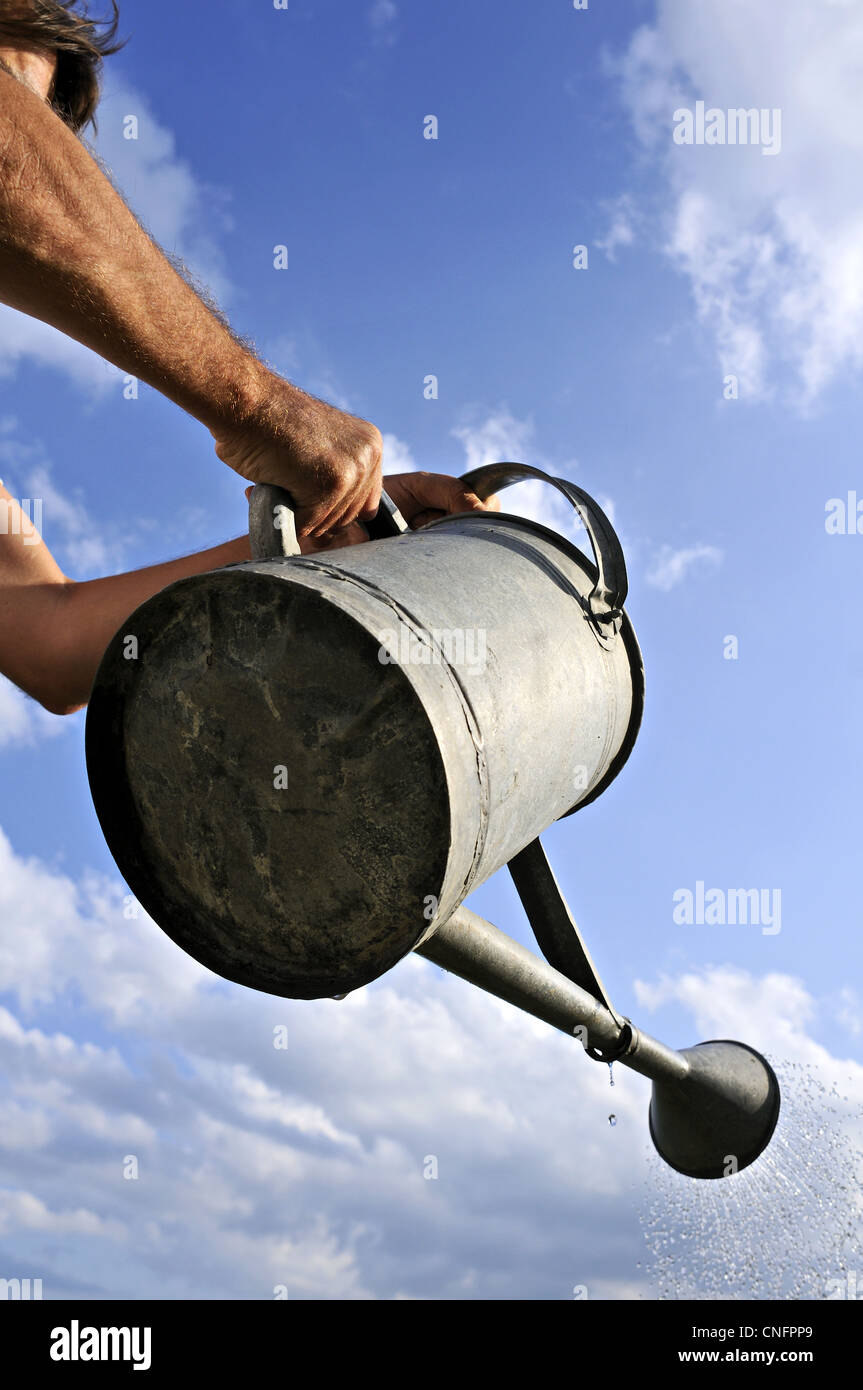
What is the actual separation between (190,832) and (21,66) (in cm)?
180

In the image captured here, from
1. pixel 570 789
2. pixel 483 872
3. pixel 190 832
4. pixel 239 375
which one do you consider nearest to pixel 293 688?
pixel 190 832

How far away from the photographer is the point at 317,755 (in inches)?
59.6

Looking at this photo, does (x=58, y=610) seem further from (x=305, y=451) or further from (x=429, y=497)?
(x=305, y=451)

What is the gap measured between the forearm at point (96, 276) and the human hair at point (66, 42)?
3.18 feet

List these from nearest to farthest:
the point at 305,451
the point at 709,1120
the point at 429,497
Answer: the point at 305,451
the point at 429,497
the point at 709,1120

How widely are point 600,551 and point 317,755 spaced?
101 cm

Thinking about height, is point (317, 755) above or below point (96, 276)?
below

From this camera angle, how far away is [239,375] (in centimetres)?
166

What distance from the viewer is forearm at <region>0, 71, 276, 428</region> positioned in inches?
52.3

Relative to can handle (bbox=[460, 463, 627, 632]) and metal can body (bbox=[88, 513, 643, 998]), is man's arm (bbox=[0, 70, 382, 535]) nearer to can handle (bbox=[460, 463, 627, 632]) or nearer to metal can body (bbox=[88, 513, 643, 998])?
metal can body (bbox=[88, 513, 643, 998])

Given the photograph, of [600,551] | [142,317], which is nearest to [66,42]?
[142,317]

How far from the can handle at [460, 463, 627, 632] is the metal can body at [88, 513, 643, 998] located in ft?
1.53

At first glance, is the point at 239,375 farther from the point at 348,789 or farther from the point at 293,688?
the point at 348,789

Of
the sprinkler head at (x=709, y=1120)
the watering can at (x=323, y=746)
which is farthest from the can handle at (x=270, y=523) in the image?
the sprinkler head at (x=709, y=1120)
